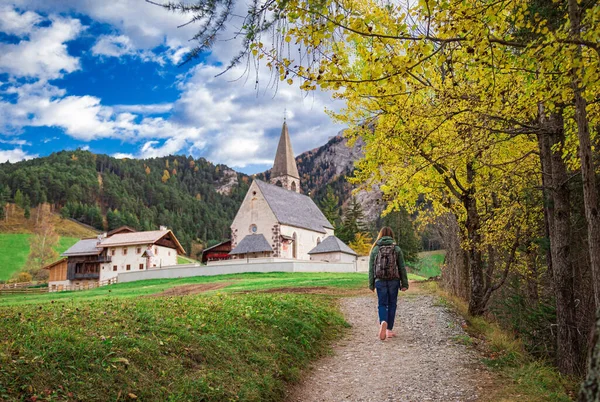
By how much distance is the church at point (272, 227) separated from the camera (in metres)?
50.2

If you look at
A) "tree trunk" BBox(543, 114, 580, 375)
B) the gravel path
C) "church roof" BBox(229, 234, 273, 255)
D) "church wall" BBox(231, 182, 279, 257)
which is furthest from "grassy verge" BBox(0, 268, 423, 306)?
"tree trunk" BBox(543, 114, 580, 375)

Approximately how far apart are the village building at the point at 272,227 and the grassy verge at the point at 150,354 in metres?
40.9

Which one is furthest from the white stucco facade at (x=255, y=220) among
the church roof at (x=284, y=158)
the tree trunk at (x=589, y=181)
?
the tree trunk at (x=589, y=181)

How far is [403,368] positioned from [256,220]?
44159 mm

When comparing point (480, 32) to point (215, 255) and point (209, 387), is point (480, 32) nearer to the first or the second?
point (209, 387)

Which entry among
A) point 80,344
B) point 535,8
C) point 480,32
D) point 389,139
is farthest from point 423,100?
point 80,344

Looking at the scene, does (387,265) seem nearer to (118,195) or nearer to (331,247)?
(331,247)

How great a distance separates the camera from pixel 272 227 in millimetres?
50781

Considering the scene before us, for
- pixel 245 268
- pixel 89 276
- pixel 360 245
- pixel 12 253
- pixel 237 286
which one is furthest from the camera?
pixel 12 253

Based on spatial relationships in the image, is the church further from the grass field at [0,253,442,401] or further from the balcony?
the grass field at [0,253,442,401]

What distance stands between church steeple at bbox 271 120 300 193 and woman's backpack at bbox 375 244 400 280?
5868cm

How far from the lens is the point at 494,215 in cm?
1242

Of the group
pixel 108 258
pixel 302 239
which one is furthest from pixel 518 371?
pixel 108 258

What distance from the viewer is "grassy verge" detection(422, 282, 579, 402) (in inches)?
250
